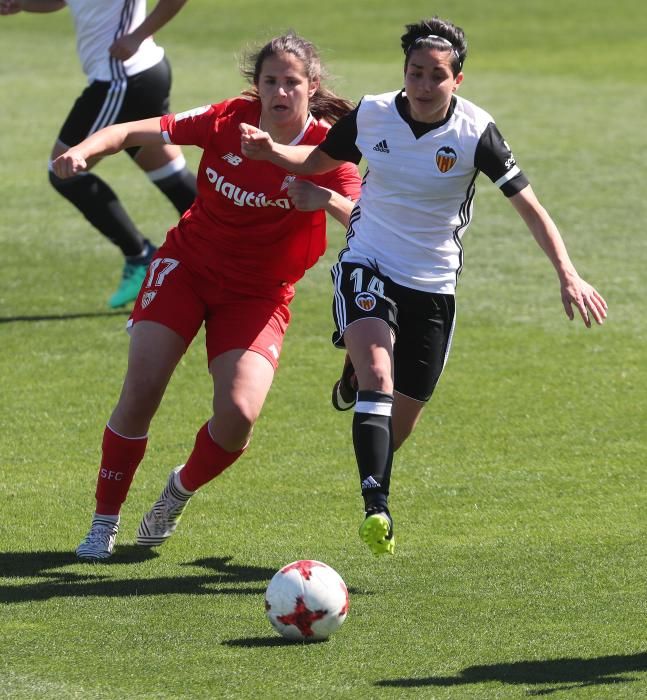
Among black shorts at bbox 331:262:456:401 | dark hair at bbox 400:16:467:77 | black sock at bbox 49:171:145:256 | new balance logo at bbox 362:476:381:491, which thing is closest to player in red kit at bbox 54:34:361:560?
black shorts at bbox 331:262:456:401

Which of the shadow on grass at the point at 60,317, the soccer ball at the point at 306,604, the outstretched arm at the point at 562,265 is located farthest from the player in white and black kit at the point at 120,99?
the soccer ball at the point at 306,604

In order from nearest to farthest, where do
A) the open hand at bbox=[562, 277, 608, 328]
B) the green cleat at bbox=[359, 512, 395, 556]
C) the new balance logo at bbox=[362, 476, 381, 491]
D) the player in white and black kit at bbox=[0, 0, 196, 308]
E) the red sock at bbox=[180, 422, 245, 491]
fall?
the green cleat at bbox=[359, 512, 395, 556]
the new balance logo at bbox=[362, 476, 381, 491]
the open hand at bbox=[562, 277, 608, 328]
the red sock at bbox=[180, 422, 245, 491]
the player in white and black kit at bbox=[0, 0, 196, 308]

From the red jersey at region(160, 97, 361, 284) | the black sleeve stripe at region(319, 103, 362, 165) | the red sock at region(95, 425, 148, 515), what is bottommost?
the red sock at region(95, 425, 148, 515)

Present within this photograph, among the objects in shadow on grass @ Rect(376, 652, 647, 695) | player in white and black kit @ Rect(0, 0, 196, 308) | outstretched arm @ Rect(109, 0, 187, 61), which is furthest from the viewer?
player in white and black kit @ Rect(0, 0, 196, 308)

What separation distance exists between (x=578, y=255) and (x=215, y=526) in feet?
19.7

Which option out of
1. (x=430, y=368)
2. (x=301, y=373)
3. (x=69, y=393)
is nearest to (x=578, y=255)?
(x=301, y=373)

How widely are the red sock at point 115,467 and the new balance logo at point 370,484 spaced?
1.19 m

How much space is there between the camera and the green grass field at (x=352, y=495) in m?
5.11

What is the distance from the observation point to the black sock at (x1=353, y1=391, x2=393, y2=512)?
5.73 meters

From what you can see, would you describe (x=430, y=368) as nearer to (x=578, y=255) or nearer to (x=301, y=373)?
(x=301, y=373)

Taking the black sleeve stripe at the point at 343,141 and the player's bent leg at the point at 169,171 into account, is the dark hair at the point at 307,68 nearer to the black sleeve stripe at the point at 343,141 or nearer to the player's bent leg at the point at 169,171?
the black sleeve stripe at the point at 343,141

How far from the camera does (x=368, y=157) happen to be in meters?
6.18

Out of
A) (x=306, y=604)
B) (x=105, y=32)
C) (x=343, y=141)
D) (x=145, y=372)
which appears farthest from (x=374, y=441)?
(x=105, y=32)

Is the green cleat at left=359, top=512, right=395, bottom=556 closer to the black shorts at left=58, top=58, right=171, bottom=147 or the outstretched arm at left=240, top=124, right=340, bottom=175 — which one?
the outstretched arm at left=240, top=124, right=340, bottom=175
